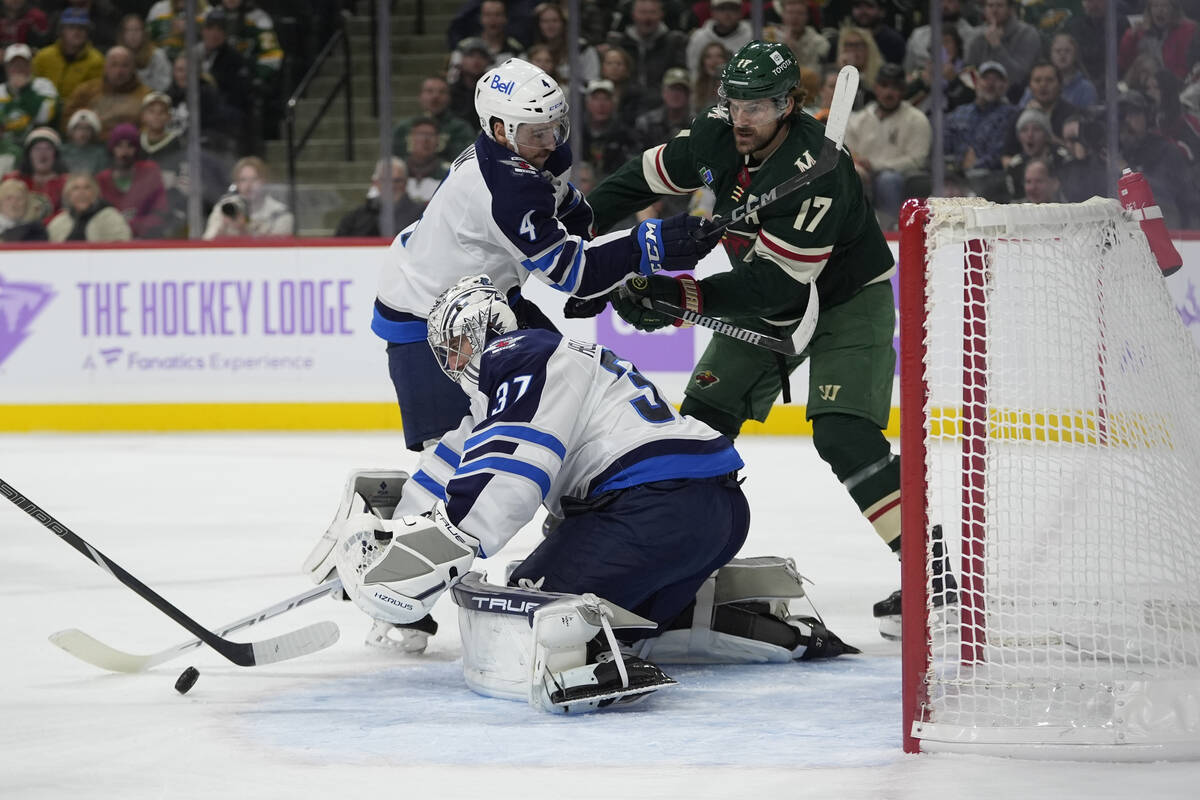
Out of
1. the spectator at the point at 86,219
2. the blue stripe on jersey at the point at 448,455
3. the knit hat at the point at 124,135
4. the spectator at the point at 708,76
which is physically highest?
the spectator at the point at 708,76

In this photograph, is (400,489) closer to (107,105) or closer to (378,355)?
(378,355)

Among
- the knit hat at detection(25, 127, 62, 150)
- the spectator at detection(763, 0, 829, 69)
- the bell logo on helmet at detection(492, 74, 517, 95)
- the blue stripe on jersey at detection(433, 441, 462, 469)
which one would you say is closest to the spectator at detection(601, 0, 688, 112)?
the spectator at detection(763, 0, 829, 69)

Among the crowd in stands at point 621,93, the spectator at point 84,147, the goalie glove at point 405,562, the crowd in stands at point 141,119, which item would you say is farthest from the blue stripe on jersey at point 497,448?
the spectator at point 84,147

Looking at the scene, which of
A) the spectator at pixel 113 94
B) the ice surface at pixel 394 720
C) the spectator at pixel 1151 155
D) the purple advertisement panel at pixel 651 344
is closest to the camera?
the ice surface at pixel 394 720

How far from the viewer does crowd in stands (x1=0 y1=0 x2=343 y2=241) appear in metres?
7.67

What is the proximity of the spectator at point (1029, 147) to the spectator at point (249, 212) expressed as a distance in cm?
320

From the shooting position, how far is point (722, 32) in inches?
295

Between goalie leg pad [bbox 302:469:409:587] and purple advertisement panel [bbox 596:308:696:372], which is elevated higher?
purple advertisement panel [bbox 596:308:696:372]

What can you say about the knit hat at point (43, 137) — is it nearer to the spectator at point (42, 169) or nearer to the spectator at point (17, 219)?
the spectator at point (42, 169)

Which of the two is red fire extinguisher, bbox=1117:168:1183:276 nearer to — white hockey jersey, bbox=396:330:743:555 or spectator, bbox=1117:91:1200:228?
white hockey jersey, bbox=396:330:743:555

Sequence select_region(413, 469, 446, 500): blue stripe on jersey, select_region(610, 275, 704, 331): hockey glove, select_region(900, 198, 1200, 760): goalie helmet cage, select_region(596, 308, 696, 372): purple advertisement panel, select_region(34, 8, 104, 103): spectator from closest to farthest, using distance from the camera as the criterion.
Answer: select_region(900, 198, 1200, 760): goalie helmet cage
select_region(413, 469, 446, 500): blue stripe on jersey
select_region(610, 275, 704, 331): hockey glove
select_region(596, 308, 696, 372): purple advertisement panel
select_region(34, 8, 104, 103): spectator

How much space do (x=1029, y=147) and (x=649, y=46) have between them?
1.74 meters

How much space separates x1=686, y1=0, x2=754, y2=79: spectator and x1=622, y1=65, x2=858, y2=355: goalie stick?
419cm

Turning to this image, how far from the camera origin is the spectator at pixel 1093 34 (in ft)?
23.0
